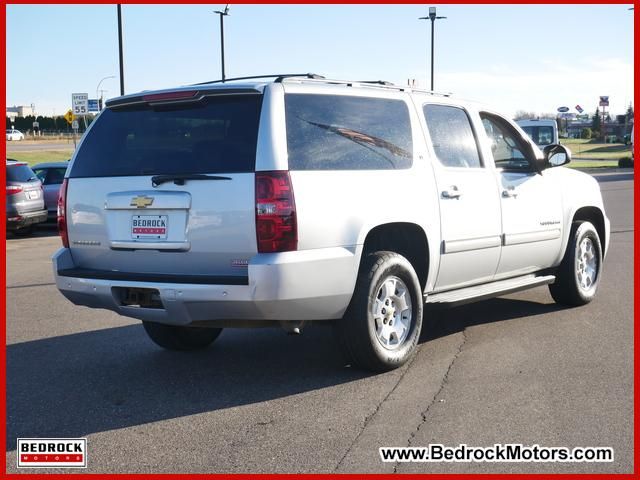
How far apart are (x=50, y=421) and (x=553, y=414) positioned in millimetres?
3008

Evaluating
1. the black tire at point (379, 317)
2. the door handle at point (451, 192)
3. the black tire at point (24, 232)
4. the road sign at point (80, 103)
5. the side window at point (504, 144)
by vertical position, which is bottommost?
the black tire at point (24, 232)

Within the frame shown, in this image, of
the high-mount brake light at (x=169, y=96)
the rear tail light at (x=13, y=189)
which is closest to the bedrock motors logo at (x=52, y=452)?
the high-mount brake light at (x=169, y=96)

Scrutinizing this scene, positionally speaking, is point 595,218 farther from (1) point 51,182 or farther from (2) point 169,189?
(1) point 51,182

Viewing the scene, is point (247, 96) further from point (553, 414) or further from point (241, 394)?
point (553, 414)

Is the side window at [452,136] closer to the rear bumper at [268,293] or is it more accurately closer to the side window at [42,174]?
the rear bumper at [268,293]

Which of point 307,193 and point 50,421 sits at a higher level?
point 307,193

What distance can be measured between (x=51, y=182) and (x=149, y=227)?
1419cm

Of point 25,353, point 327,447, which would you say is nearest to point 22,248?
point 25,353

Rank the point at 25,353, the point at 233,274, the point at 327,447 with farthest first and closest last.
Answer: the point at 25,353, the point at 233,274, the point at 327,447

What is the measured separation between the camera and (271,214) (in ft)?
16.7

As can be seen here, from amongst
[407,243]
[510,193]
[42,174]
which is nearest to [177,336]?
[407,243]

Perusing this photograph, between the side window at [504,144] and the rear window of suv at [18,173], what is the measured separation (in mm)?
11839

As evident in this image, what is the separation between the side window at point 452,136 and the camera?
259 inches

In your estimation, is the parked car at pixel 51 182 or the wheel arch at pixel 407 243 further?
the parked car at pixel 51 182
